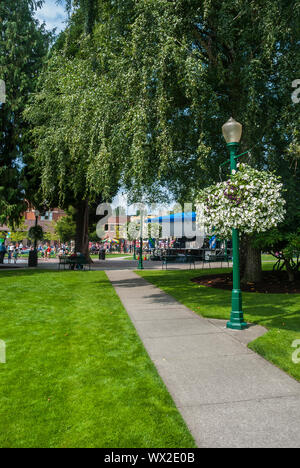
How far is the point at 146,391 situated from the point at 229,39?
863cm

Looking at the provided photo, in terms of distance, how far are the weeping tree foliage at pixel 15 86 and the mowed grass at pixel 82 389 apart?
1274 cm

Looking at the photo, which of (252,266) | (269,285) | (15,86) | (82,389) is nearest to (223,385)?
(82,389)

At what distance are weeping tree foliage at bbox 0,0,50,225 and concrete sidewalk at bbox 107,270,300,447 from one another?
14.3 meters

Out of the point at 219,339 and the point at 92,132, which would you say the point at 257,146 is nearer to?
the point at 92,132

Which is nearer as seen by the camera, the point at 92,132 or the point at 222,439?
the point at 222,439

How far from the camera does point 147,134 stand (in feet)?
26.0

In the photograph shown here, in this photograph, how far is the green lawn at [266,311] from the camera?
14.8 ft

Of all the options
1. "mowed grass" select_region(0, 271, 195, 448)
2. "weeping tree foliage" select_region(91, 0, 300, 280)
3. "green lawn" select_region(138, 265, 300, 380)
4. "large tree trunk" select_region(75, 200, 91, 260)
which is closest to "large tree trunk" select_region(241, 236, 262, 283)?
"green lawn" select_region(138, 265, 300, 380)

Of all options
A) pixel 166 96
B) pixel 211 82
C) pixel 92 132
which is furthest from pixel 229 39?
pixel 92 132

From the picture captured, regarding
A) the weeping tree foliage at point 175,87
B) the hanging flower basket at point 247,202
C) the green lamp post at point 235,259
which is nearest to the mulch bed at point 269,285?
the weeping tree foliage at point 175,87

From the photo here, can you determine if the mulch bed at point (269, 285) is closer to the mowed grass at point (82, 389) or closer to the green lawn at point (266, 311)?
the green lawn at point (266, 311)

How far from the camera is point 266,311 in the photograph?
7.20 m

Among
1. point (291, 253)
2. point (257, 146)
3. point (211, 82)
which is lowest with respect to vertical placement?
point (291, 253)

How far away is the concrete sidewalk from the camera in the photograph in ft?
8.79
